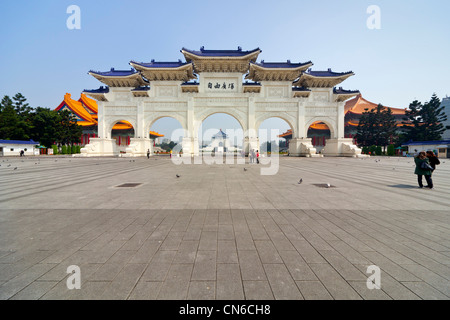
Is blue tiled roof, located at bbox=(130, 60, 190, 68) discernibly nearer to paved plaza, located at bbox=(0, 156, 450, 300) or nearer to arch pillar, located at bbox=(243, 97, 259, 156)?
arch pillar, located at bbox=(243, 97, 259, 156)

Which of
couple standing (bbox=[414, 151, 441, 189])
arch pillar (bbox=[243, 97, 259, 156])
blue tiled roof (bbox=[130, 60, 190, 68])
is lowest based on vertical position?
couple standing (bbox=[414, 151, 441, 189])

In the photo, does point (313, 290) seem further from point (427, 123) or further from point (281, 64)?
point (427, 123)

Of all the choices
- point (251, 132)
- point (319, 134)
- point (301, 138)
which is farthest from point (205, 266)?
point (319, 134)

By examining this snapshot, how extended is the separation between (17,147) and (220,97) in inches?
1376

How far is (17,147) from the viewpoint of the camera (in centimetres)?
3161

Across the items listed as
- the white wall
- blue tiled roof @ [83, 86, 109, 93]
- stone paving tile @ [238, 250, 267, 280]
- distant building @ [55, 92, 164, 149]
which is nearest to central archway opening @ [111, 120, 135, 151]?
distant building @ [55, 92, 164, 149]

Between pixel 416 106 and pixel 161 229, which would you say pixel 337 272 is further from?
pixel 416 106

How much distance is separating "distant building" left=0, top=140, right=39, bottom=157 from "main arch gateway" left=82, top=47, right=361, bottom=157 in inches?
590

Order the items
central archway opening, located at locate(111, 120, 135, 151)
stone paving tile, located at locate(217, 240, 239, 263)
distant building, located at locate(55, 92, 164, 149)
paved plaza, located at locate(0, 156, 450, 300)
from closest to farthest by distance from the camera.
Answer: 1. paved plaza, located at locate(0, 156, 450, 300)
2. stone paving tile, located at locate(217, 240, 239, 263)
3. distant building, located at locate(55, 92, 164, 149)
4. central archway opening, located at locate(111, 120, 135, 151)

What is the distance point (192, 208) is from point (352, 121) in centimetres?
4334

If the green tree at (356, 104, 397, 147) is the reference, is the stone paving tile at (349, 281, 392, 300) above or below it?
below

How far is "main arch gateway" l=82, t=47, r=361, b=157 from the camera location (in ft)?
84.5

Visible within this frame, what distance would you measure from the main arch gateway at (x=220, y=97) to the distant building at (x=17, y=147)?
14974 mm
